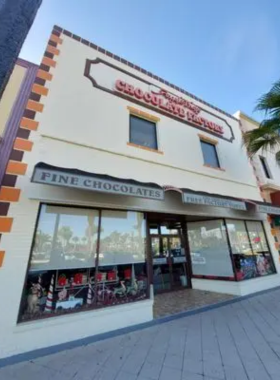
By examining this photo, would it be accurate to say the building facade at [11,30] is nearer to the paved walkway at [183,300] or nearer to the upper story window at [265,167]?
the paved walkway at [183,300]

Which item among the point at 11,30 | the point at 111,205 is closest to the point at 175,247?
the point at 111,205

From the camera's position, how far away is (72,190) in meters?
4.72

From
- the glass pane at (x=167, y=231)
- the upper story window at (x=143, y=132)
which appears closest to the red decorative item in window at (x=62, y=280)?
the upper story window at (x=143, y=132)

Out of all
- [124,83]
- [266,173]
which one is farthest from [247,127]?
[124,83]

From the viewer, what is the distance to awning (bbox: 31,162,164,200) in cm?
375

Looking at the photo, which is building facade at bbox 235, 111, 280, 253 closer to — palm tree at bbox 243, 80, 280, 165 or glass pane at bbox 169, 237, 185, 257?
palm tree at bbox 243, 80, 280, 165

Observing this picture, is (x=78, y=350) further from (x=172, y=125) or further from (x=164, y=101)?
(x=164, y=101)

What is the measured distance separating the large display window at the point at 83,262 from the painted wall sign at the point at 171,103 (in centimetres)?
484

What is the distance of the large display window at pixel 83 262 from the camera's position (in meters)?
4.19

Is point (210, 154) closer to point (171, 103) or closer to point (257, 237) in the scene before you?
point (171, 103)

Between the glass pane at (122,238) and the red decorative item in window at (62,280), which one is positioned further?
the glass pane at (122,238)

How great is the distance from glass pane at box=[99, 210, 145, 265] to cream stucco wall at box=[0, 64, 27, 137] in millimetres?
3886

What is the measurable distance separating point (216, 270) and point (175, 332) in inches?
170

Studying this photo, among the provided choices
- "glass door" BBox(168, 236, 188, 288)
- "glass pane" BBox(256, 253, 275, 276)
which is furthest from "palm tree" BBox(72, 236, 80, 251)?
"glass pane" BBox(256, 253, 275, 276)
